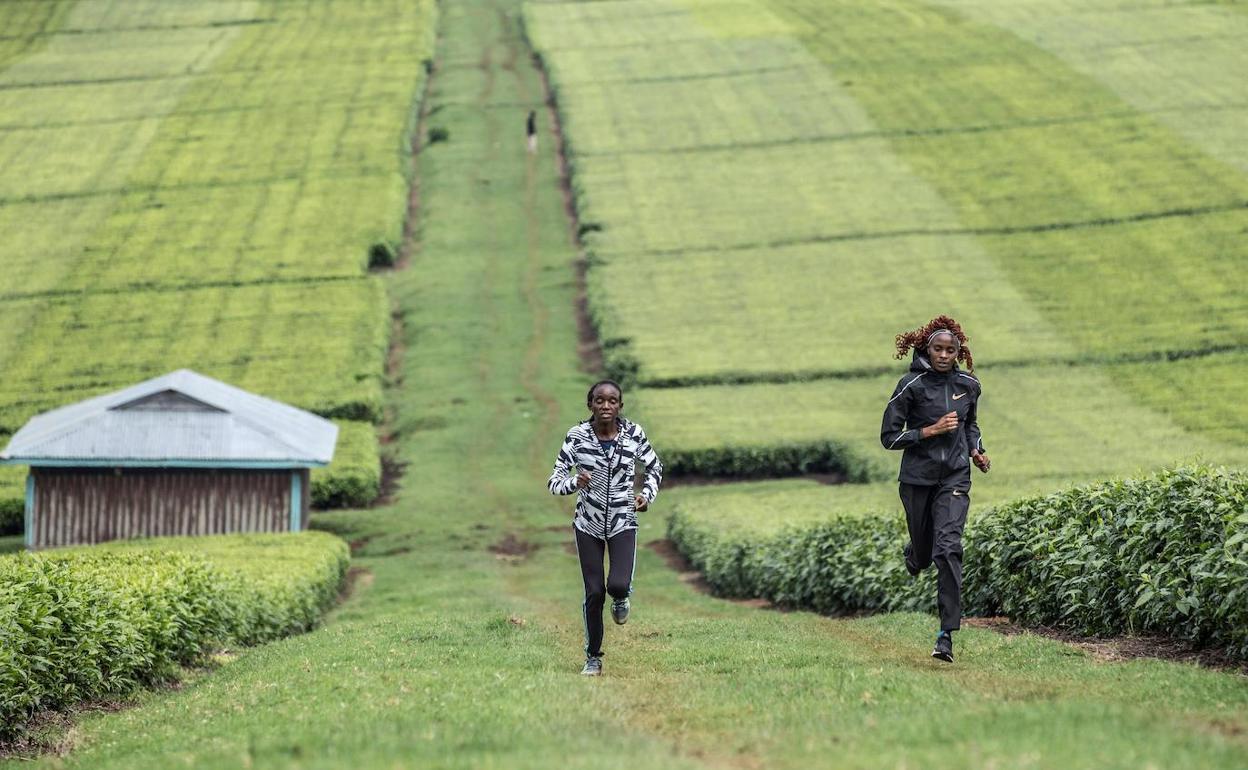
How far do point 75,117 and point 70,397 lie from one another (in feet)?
130

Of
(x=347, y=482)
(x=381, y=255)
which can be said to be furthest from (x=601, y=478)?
(x=381, y=255)

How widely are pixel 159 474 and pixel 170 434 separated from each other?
3.27 feet

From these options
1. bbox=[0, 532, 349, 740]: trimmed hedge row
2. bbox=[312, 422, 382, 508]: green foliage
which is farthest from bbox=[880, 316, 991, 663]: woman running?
bbox=[312, 422, 382, 508]: green foliage

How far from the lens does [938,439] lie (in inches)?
555

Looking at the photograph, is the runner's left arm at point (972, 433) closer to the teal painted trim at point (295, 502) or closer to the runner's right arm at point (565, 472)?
the runner's right arm at point (565, 472)

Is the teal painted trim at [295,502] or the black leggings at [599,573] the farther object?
the teal painted trim at [295,502]

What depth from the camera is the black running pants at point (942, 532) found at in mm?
13641

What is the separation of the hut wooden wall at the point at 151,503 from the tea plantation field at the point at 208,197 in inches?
219

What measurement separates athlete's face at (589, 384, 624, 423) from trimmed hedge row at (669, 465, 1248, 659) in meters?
5.27

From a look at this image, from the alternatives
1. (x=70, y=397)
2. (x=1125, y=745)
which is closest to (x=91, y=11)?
(x=70, y=397)

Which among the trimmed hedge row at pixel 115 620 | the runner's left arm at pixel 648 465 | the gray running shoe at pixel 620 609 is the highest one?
the runner's left arm at pixel 648 465

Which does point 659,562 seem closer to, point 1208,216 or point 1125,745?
point 1125,745

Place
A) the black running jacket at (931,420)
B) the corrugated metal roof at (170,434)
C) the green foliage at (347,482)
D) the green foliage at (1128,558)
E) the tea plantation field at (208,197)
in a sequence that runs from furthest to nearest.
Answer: the tea plantation field at (208,197)
the green foliage at (347,482)
the corrugated metal roof at (170,434)
the black running jacket at (931,420)
the green foliage at (1128,558)

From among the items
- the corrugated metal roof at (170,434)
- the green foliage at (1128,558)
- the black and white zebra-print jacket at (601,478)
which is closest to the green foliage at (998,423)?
the corrugated metal roof at (170,434)
